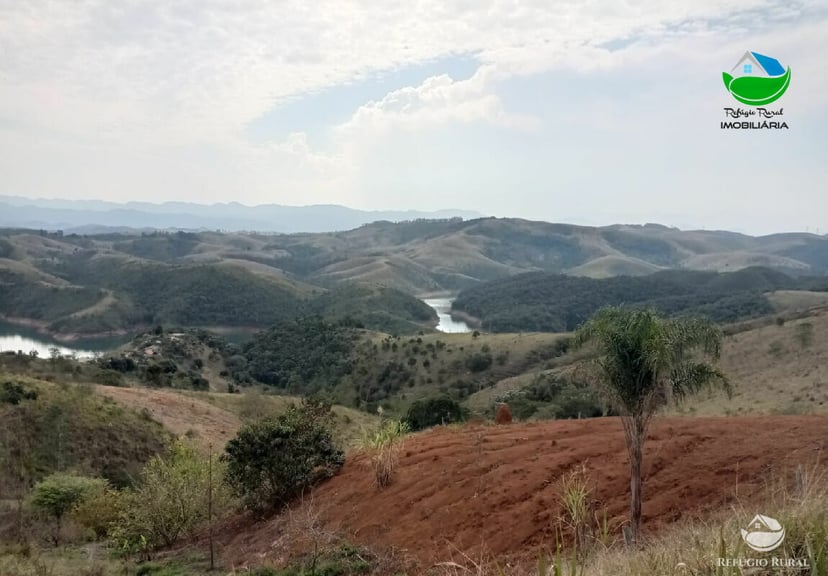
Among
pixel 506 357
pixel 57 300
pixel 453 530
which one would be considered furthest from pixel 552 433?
pixel 57 300

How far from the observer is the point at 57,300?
129000 millimetres

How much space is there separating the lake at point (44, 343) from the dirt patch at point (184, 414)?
75.0 metres

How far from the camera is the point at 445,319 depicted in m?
144

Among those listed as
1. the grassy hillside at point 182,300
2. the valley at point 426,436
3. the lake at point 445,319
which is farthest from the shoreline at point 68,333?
the lake at point 445,319

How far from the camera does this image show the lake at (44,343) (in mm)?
104312

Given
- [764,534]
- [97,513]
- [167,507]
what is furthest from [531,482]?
[97,513]

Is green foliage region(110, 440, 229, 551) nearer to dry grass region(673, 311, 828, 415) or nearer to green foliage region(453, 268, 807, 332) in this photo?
dry grass region(673, 311, 828, 415)

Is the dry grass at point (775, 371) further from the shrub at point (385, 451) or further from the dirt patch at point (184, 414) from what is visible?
the dirt patch at point (184, 414)

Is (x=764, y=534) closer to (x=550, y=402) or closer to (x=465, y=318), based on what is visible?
(x=550, y=402)

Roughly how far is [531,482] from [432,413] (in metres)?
21.1

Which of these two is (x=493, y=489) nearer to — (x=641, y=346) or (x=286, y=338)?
(x=641, y=346)

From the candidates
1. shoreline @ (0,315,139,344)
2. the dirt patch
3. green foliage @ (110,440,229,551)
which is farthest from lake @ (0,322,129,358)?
green foliage @ (110,440,229,551)

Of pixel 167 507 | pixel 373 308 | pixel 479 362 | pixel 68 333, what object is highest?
pixel 167 507

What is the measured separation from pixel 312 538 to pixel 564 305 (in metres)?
128
